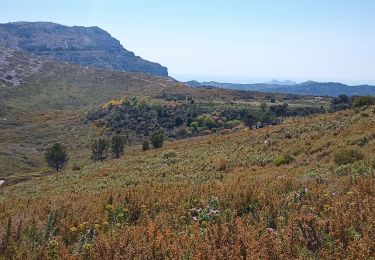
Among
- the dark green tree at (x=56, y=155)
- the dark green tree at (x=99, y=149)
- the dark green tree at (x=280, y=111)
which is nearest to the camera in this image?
the dark green tree at (x=56, y=155)

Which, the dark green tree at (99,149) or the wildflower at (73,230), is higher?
the wildflower at (73,230)

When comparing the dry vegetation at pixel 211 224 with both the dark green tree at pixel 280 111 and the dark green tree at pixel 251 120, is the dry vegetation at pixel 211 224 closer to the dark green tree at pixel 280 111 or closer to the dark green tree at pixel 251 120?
the dark green tree at pixel 251 120

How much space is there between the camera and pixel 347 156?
16062 mm

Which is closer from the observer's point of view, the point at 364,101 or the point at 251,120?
the point at 364,101

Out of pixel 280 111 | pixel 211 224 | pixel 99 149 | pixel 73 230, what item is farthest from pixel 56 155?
pixel 211 224

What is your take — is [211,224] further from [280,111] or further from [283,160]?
[280,111]

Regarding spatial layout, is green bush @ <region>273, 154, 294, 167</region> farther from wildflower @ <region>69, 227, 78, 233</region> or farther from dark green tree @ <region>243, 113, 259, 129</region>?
dark green tree @ <region>243, 113, 259, 129</region>

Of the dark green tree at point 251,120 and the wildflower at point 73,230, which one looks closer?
the wildflower at point 73,230

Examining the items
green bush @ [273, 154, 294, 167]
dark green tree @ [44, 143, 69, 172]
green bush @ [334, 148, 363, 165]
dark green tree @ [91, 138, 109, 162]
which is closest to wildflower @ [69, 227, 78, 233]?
green bush @ [334, 148, 363, 165]

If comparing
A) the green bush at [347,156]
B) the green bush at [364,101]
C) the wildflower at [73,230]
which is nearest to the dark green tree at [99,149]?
the green bush at [364,101]

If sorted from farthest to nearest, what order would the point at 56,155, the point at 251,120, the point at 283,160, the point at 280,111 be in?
the point at 280,111 < the point at 251,120 < the point at 56,155 < the point at 283,160

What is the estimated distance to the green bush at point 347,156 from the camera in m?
15.8

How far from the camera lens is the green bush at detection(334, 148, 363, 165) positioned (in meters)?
15.8

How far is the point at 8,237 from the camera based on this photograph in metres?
7.99
